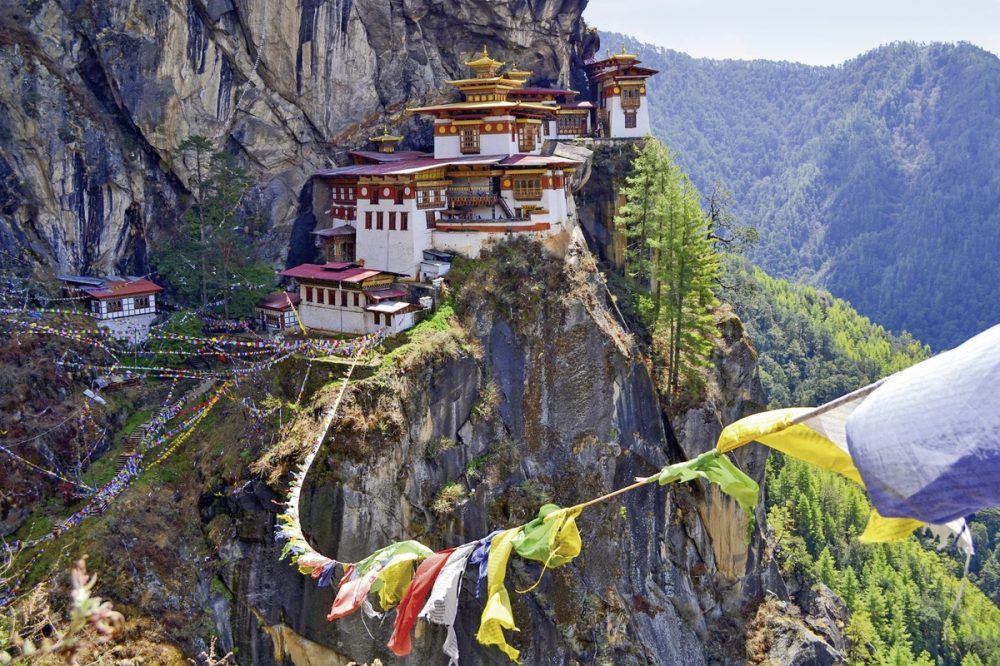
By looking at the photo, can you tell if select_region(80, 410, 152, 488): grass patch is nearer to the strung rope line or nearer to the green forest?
the strung rope line

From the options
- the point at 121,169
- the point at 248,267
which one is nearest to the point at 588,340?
the point at 248,267

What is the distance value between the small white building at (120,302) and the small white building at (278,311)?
4.26 metres

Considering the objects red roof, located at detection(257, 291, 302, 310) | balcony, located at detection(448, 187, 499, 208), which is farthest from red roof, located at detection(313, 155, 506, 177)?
red roof, located at detection(257, 291, 302, 310)

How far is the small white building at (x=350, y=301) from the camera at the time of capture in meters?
34.9

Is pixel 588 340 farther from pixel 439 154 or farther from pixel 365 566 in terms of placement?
pixel 365 566

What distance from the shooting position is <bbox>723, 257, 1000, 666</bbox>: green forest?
60.7 m

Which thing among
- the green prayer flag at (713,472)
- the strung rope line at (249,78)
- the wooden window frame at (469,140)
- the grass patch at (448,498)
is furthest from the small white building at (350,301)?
the green prayer flag at (713,472)

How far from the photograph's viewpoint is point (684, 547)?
41.0 m

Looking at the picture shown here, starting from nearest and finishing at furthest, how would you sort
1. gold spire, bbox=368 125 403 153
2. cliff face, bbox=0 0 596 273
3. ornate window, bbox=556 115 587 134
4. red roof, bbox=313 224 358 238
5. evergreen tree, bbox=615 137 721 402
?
cliff face, bbox=0 0 596 273 < evergreen tree, bbox=615 137 721 402 < red roof, bbox=313 224 358 238 < gold spire, bbox=368 125 403 153 < ornate window, bbox=556 115 587 134

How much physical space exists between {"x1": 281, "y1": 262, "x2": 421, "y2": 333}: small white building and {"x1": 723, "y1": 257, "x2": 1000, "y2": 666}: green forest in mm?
26604

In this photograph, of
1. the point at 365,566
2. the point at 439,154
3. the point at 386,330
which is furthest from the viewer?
the point at 439,154

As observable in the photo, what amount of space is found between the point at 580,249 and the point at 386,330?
1016 centimetres

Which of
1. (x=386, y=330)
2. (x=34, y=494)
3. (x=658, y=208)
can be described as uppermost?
(x=658, y=208)

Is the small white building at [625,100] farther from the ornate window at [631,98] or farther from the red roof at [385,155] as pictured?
the red roof at [385,155]
